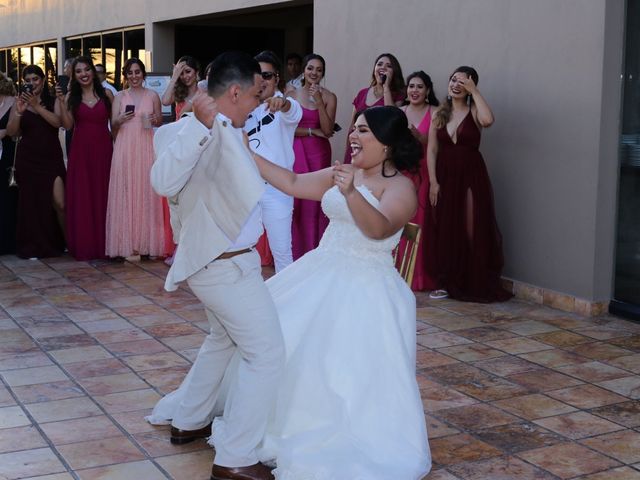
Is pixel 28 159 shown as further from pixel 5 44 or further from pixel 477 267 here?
pixel 5 44

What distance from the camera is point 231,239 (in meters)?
3.73

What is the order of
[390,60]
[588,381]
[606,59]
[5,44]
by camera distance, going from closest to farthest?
[588,381], [606,59], [390,60], [5,44]

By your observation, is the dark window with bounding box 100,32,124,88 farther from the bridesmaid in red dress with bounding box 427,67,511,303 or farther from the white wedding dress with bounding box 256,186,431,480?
the white wedding dress with bounding box 256,186,431,480

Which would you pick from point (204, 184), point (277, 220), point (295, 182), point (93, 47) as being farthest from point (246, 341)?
point (93, 47)

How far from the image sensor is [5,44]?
819 inches

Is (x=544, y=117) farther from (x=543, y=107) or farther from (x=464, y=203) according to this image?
(x=464, y=203)

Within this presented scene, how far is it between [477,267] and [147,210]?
3328mm

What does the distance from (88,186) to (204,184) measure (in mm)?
5816

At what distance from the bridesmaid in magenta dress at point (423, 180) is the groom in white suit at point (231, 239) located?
13.1 feet

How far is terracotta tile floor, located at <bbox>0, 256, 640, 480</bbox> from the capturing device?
4145mm

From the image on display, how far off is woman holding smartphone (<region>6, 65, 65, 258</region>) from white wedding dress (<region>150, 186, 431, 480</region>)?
18.1 feet

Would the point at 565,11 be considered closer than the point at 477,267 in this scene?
Yes

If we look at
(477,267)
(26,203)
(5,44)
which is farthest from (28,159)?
(5,44)

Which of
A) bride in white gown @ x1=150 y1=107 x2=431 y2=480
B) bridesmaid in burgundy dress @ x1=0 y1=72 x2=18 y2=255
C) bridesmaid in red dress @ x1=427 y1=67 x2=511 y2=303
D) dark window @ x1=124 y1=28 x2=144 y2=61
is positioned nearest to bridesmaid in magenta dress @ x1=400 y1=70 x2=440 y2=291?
bridesmaid in red dress @ x1=427 y1=67 x2=511 y2=303
